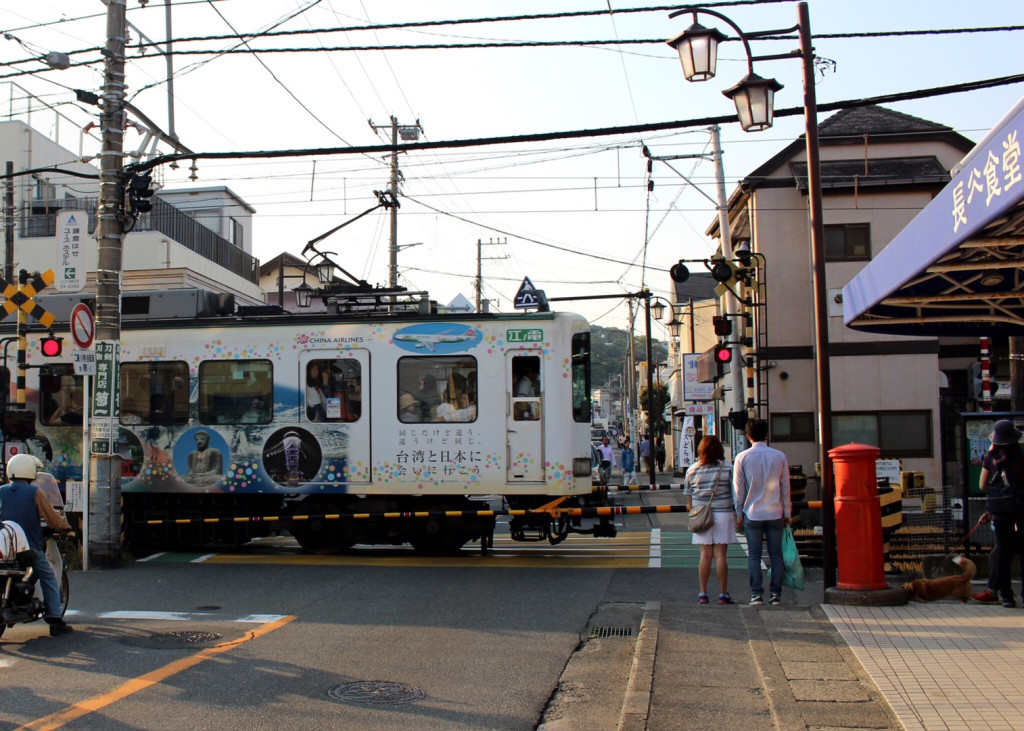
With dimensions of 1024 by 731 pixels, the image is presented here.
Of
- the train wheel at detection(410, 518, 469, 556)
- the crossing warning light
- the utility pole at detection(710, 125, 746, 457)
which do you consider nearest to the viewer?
the train wheel at detection(410, 518, 469, 556)

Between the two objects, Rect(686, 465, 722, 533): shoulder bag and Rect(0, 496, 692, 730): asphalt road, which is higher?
Rect(686, 465, 722, 533): shoulder bag

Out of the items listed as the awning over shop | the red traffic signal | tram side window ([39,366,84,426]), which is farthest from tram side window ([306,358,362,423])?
the awning over shop

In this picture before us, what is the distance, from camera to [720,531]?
9562 mm

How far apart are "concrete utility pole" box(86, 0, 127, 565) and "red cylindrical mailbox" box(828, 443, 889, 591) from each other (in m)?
9.21

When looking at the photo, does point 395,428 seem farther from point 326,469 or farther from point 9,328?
point 9,328

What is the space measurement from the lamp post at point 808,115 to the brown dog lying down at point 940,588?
2.46 ft

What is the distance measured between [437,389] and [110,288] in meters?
4.58

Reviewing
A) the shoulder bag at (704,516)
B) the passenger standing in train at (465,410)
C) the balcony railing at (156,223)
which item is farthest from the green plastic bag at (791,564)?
the balcony railing at (156,223)

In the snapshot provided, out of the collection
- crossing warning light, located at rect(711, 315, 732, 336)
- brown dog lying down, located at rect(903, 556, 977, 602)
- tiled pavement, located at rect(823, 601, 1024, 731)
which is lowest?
tiled pavement, located at rect(823, 601, 1024, 731)

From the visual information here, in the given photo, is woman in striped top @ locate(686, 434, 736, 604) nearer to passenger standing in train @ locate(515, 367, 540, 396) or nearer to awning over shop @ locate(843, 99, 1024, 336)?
awning over shop @ locate(843, 99, 1024, 336)

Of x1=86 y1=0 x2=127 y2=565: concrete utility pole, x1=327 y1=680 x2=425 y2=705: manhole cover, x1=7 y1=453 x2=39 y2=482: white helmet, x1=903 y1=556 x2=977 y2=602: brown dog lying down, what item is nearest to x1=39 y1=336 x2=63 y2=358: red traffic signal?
x1=86 y1=0 x2=127 y2=565: concrete utility pole

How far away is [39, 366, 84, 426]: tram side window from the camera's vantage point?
14.7m

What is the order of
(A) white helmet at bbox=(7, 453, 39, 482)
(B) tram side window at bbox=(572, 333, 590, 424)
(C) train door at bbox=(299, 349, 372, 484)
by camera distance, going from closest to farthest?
(A) white helmet at bbox=(7, 453, 39, 482) → (B) tram side window at bbox=(572, 333, 590, 424) → (C) train door at bbox=(299, 349, 372, 484)

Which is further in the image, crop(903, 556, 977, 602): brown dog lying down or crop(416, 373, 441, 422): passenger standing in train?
crop(416, 373, 441, 422): passenger standing in train
